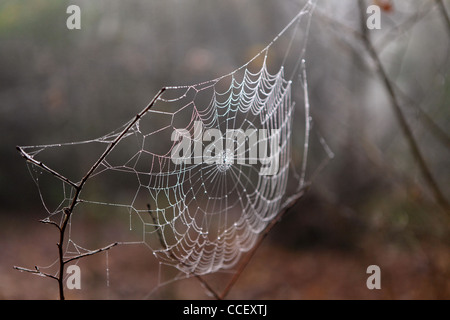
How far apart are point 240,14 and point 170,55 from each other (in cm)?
125

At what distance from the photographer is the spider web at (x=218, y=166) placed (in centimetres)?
288

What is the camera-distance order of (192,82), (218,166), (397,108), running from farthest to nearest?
(192,82) → (218,166) → (397,108)

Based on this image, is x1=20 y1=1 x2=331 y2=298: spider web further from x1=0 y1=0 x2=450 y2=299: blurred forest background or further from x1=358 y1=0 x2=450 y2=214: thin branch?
x1=358 y1=0 x2=450 y2=214: thin branch

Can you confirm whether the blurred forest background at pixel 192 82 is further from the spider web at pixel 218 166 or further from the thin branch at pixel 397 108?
the thin branch at pixel 397 108

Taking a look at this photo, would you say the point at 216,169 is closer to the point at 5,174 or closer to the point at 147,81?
the point at 147,81

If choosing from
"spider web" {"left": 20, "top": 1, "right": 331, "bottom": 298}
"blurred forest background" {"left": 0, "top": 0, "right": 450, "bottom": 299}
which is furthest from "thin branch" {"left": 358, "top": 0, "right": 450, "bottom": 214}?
"blurred forest background" {"left": 0, "top": 0, "right": 450, "bottom": 299}

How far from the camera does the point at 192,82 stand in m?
5.96

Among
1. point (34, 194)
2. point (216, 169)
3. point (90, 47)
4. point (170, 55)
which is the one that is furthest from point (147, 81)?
point (216, 169)

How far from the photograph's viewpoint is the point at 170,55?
20.0 feet

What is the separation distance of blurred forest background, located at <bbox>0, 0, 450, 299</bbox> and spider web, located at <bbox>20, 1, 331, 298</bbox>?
0.30 meters

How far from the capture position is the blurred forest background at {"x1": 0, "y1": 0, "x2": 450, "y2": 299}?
5.03m

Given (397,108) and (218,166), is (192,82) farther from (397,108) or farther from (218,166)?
(397,108)

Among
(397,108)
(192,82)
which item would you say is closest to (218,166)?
(397,108)

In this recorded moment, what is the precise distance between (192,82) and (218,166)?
368cm
